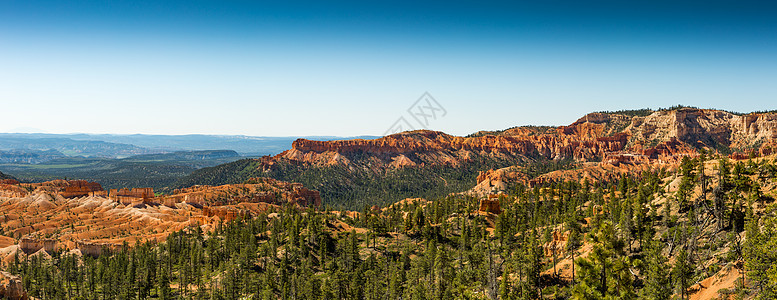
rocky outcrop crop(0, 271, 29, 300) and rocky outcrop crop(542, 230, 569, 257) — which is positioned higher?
rocky outcrop crop(542, 230, 569, 257)

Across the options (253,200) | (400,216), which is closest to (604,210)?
(400,216)

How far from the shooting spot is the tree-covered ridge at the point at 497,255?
171 ft

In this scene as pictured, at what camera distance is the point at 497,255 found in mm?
93375

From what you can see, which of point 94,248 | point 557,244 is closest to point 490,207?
point 557,244

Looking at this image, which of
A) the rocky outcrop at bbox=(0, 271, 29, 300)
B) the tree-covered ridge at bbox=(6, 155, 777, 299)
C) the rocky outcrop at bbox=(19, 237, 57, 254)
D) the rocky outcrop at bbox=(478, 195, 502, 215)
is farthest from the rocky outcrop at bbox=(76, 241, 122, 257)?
the rocky outcrop at bbox=(478, 195, 502, 215)

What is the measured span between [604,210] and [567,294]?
33.2 m

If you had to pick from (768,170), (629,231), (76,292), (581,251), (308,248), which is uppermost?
(768,170)

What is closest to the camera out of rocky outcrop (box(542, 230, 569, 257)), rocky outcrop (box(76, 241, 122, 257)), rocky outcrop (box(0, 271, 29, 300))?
rocky outcrop (box(0, 271, 29, 300))

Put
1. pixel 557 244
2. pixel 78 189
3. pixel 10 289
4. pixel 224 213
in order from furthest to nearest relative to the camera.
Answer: pixel 78 189 < pixel 224 213 < pixel 557 244 < pixel 10 289

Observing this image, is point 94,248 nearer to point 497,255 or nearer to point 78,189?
point 78,189

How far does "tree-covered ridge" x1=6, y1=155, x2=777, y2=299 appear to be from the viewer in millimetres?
52188

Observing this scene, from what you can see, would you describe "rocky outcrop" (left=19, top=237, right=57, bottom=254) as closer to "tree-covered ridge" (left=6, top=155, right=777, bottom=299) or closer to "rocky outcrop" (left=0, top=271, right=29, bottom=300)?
"tree-covered ridge" (left=6, top=155, right=777, bottom=299)

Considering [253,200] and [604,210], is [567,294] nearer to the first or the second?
[604,210]

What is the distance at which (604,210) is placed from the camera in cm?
9469
